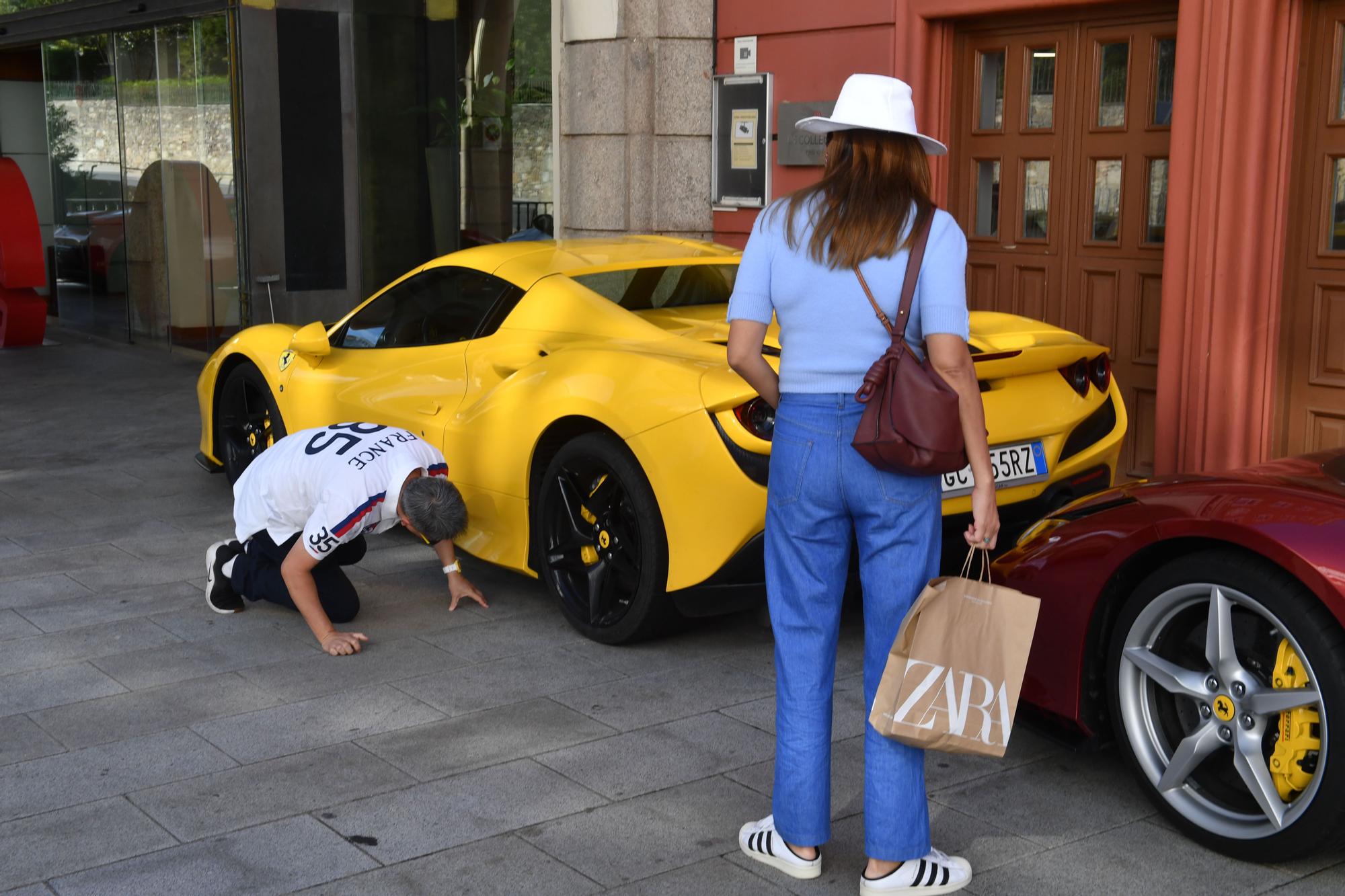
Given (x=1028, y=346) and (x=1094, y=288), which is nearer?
(x=1028, y=346)

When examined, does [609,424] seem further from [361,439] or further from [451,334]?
[451,334]

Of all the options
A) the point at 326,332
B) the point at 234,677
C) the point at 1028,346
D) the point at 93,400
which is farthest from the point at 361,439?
the point at 93,400

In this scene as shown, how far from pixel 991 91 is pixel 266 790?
601 centimetres

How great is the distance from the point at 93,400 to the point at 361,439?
23.1 ft

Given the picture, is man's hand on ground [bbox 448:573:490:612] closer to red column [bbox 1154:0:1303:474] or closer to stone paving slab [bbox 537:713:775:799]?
stone paving slab [bbox 537:713:775:799]

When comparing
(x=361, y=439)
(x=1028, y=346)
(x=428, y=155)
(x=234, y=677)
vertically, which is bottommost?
(x=234, y=677)

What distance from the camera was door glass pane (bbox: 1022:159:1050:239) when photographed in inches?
315

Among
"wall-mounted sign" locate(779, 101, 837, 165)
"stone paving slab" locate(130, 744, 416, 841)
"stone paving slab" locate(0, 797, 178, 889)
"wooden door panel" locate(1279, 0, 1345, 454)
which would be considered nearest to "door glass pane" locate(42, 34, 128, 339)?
"wall-mounted sign" locate(779, 101, 837, 165)

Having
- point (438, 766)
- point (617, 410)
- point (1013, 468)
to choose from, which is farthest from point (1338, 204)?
point (438, 766)

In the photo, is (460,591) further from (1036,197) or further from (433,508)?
(1036,197)

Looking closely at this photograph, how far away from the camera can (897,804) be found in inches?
132

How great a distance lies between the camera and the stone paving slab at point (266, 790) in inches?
149

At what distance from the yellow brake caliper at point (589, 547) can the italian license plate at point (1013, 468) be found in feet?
4.07

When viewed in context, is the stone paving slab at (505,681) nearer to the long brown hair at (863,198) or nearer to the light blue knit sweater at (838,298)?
the light blue knit sweater at (838,298)
